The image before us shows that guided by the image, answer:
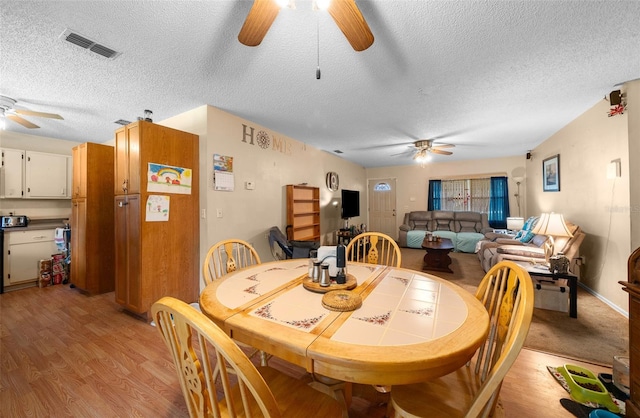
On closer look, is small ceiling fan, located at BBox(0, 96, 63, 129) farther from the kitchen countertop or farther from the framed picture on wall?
the framed picture on wall

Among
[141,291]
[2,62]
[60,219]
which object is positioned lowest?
[141,291]

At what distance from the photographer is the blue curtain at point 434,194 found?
6.73m

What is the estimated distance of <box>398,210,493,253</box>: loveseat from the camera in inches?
225

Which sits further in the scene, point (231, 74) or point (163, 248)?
point (163, 248)

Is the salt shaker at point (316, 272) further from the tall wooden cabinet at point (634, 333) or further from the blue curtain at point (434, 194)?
the blue curtain at point (434, 194)

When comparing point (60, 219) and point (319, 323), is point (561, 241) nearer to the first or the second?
point (319, 323)

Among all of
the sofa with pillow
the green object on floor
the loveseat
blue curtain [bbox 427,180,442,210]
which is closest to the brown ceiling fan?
the green object on floor

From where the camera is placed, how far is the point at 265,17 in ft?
3.94

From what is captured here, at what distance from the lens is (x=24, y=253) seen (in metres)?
3.37

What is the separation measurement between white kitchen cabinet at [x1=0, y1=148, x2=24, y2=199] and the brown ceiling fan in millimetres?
4423

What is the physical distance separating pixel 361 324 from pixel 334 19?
140cm

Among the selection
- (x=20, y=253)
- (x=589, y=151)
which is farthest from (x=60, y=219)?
(x=589, y=151)

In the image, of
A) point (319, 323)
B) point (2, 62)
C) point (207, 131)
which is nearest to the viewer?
point (319, 323)

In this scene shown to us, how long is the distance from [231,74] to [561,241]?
4.27 m
